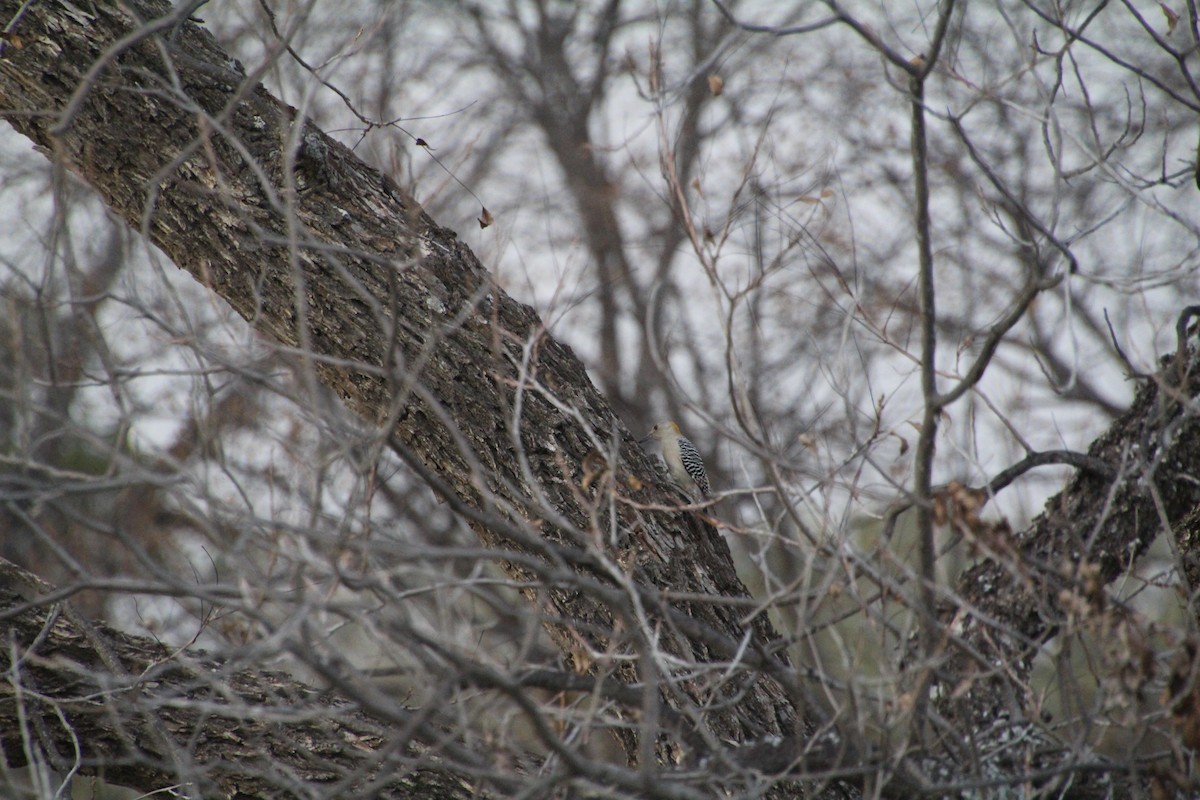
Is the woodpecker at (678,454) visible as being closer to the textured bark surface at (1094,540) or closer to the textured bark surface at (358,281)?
the textured bark surface at (358,281)

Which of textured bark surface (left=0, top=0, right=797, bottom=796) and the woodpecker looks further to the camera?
the woodpecker

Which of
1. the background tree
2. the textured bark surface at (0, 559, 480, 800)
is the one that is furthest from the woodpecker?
the textured bark surface at (0, 559, 480, 800)

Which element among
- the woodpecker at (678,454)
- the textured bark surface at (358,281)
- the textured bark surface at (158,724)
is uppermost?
the woodpecker at (678,454)

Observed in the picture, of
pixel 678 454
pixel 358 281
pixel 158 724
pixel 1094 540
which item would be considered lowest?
pixel 158 724

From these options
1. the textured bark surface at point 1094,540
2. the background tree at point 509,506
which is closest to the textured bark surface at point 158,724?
the background tree at point 509,506

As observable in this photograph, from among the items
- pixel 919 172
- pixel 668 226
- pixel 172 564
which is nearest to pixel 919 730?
pixel 919 172

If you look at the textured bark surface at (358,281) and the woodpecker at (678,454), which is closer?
the textured bark surface at (358,281)

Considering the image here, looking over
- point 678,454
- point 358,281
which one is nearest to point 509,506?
point 358,281

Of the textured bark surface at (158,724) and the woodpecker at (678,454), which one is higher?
the woodpecker at (678,454)

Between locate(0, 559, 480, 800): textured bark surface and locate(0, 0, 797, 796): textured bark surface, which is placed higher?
locate(0, 0, 797, 796): textured bark surface

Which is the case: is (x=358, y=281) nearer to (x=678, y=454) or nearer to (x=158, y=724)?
(x=158, y=724)

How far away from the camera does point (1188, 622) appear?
244 cm

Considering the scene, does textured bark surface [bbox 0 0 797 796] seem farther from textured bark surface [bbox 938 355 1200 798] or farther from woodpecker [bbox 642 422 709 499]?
woodpecker [bbox 642 422 709 499]

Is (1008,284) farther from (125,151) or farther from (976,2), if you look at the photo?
(125,151)
